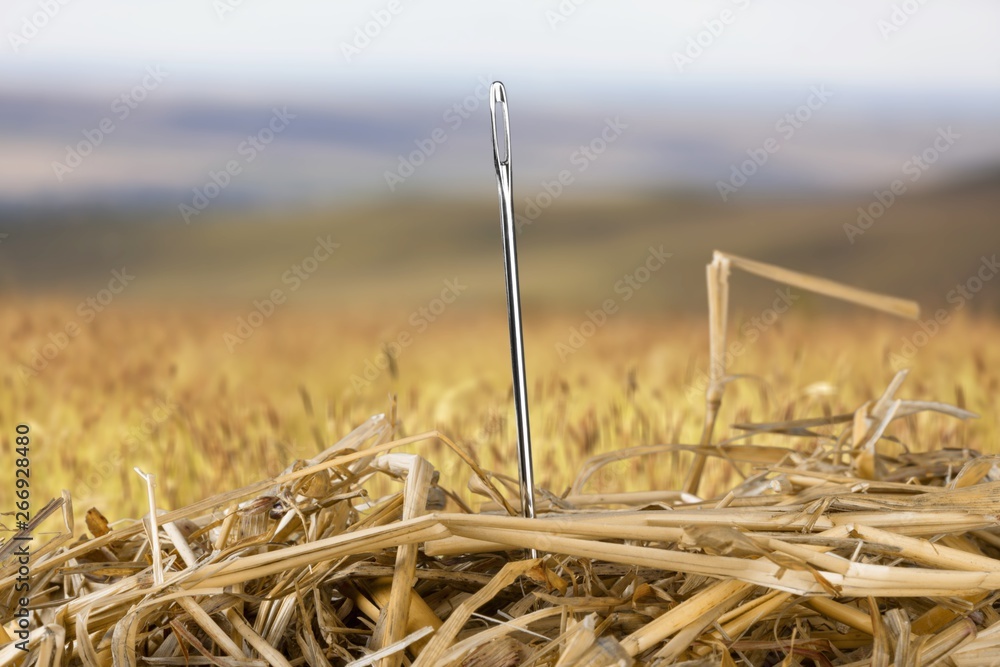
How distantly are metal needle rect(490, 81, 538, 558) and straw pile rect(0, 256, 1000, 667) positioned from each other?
3 centimetres

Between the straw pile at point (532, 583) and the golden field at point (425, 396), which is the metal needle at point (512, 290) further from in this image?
the golden field at point (425, 396)

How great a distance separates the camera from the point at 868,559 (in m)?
0.52

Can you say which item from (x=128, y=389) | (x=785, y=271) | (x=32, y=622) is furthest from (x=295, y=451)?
(x=785, y=271)

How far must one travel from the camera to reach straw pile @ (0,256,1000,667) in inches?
17.9

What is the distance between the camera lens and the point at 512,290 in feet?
1.65

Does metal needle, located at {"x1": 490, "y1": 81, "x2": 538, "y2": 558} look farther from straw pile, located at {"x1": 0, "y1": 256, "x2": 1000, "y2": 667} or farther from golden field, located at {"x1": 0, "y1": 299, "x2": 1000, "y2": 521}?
golden field, located at {"x1": 0, "y1": 299, "x2": 1000, "y2": 521}

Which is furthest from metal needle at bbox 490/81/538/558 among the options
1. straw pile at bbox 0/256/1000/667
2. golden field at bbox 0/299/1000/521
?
golden field at bbox 0/299/1000/521

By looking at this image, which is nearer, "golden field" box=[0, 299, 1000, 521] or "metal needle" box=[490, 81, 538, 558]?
"metal needle" box=[490, 81, 538, 558]

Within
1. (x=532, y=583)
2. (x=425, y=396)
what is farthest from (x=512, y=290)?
(x=425, y=396)

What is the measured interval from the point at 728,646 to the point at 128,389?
1.12 meters

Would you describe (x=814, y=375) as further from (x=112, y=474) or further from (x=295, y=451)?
(x=112, y=474)

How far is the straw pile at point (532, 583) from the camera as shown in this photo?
17.9 inches

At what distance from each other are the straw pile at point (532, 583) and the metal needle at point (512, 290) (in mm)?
32

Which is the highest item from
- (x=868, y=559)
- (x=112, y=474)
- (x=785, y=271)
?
(x=785, y=271)
